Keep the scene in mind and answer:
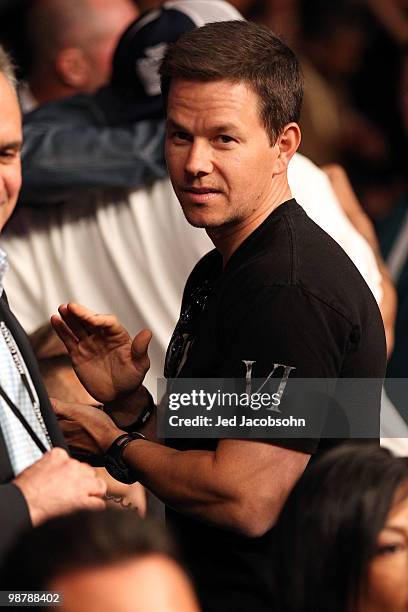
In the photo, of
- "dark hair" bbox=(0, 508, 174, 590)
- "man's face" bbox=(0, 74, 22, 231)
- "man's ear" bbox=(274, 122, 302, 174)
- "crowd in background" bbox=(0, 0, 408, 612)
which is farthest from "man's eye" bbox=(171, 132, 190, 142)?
"dark hair" bbox=(0, 508, 174, 590)

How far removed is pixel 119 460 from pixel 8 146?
56cm

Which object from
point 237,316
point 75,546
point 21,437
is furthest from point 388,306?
point 75,546

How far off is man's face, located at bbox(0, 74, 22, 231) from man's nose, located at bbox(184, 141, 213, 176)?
29cm

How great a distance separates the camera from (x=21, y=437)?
2100mm

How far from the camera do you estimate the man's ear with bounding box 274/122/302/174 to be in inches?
91.5

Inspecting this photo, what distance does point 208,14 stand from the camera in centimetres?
367

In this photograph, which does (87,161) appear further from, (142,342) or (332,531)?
(332,531)

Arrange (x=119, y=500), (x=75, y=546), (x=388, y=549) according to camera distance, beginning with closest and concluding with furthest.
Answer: (x=75, y=546)
(x=388, y=549)
(x=119, y=500)

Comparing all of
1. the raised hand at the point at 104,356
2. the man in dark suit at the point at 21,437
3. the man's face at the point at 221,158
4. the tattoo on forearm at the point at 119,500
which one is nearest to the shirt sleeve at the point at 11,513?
the man in dark suit at the point at 21,437

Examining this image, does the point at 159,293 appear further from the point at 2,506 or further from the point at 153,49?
the point at 2,506

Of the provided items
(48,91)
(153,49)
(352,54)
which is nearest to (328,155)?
(352,54)

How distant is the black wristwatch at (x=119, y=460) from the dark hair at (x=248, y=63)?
0.56 meters

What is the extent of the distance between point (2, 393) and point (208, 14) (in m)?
1.84

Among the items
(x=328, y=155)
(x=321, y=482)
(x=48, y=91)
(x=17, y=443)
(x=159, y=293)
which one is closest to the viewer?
(x=321, y=482)
